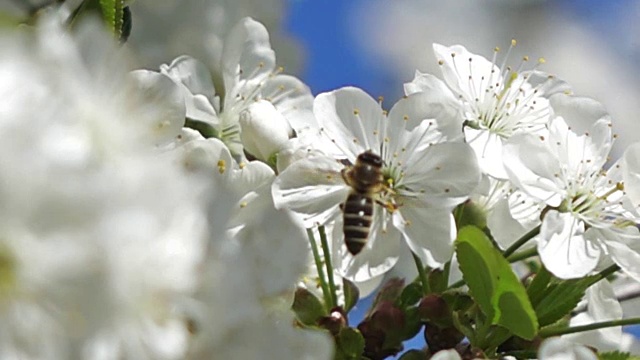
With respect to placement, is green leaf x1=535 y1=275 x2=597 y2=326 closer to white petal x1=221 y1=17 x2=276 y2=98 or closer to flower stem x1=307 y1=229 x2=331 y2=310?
flower stem x1=307 y1=229 x2=331 y2=310

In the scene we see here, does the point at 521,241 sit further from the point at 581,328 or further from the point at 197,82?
the point at 197,82

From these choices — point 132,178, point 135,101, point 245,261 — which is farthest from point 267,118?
point 132,178

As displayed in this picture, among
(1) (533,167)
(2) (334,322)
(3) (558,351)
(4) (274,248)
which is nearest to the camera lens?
(4) (274,248)

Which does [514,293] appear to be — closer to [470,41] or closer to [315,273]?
[315,273]

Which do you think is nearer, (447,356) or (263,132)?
(447,356)

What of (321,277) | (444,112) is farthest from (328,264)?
(444,112)

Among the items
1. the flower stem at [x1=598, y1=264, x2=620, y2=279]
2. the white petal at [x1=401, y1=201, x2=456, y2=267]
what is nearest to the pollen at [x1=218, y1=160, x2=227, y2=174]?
the white petal at [x1=401, y1=201, x2=456, y2=267]

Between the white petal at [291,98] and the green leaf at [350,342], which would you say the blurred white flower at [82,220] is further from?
the white petal at [291,98]
